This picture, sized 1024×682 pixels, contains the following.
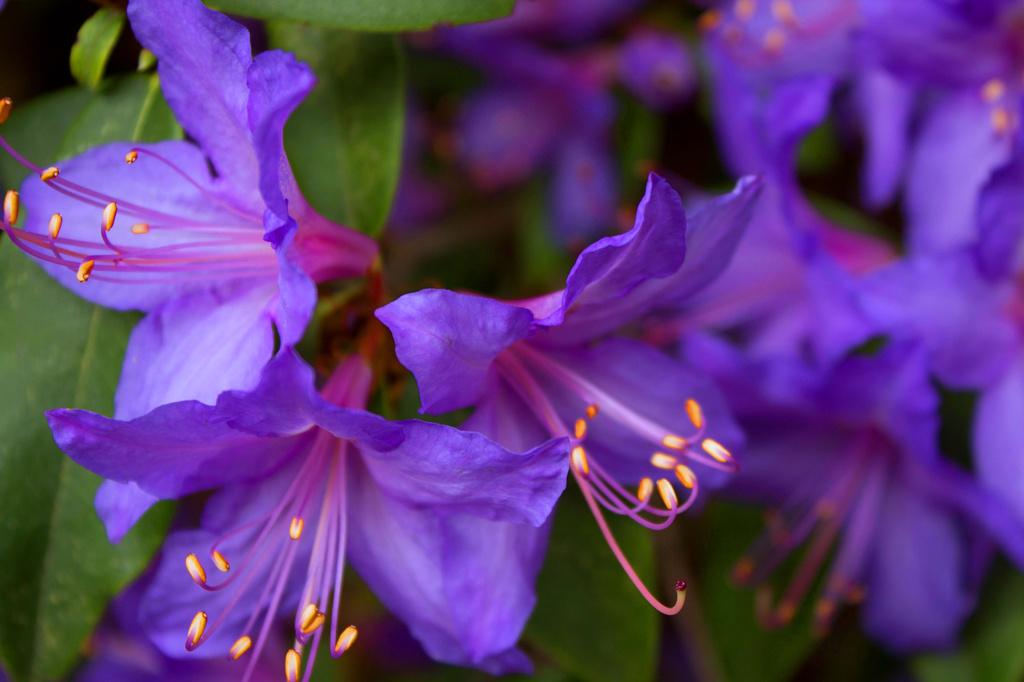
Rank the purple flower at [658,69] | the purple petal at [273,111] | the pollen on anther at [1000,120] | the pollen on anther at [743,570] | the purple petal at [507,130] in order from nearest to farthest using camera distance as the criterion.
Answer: the purple petal at [273,111] < the pollen on anther at [1000,120] < the pollen on anther at [743,570] < the purple flower at [658,69] < the purple petal at [507,130]

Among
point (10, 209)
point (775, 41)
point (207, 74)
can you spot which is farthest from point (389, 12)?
point (775, 41)

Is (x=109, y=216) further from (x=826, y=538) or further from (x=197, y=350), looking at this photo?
(x=826, y=538)

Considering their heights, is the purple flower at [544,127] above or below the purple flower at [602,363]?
below

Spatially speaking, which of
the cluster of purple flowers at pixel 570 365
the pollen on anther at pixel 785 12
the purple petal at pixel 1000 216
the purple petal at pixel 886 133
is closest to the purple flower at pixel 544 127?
the cluster of purple flowers at pixel 570 365

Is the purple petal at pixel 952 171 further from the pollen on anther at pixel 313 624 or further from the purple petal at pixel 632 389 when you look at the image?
the pollen on anther at pixel 313 624

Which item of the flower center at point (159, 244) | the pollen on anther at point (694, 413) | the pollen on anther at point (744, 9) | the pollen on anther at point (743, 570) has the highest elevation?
the pollen on anther at point (744, 9)

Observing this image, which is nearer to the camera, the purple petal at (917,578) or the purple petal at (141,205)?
the purple petal at (141,205)

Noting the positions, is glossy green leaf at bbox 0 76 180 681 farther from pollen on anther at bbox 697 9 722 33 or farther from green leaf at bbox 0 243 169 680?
pollen on anther at bbox 697 9 722 33
